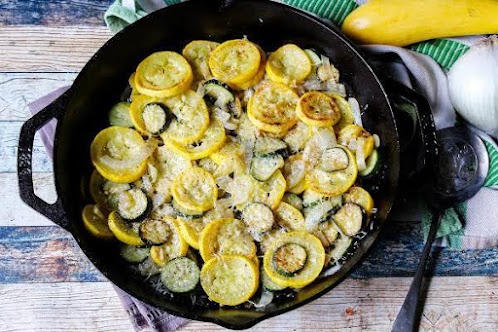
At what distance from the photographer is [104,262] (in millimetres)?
2342

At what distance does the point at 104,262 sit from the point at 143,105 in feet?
2.01

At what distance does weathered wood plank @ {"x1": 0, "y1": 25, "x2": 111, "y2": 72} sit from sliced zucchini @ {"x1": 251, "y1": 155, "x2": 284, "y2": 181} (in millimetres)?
906

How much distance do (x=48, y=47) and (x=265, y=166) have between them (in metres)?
1.10

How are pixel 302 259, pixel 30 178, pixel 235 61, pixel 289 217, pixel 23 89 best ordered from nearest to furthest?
1. pixel 30 178
2. pixel 302 259
3. pixel 289 217
4. pixel 235 61
5. pixel 23 89

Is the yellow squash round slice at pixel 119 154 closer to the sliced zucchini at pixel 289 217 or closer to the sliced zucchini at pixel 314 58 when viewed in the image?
the sliced zucchini at pixel 289 217

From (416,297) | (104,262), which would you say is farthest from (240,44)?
(416,297)

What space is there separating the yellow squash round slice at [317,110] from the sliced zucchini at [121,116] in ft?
2.13

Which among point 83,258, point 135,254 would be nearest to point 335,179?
point 135,254

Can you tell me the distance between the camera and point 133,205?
8.11 feet

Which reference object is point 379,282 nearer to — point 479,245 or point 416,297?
point 416,297

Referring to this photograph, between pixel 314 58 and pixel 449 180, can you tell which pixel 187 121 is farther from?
pixel 449 180

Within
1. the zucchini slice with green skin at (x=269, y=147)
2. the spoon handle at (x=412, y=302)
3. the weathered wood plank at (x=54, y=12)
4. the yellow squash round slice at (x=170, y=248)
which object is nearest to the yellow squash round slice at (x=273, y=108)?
the zucchini slice with green skin at (x=269, y=147)

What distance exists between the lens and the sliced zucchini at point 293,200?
253cm

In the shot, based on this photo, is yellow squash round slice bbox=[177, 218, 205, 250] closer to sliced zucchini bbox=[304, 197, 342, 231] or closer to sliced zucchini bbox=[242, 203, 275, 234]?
sliced zucchini bbox=[242, 203, 275, 234]
